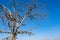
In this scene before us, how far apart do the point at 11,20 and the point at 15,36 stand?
5.73 feet

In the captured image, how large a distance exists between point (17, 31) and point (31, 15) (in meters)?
2.52

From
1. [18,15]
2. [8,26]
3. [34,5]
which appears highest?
[34,5]

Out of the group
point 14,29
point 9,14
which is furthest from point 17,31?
point 9,14

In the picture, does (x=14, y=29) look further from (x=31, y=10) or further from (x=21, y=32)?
(x=31, y=10)

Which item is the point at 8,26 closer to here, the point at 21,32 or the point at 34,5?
the point at 21,32

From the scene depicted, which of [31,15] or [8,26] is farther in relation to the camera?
[31,15]

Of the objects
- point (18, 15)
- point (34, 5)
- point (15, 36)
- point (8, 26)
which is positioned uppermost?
point (34, 5)

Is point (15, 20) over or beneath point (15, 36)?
over

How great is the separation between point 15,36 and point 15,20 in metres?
1.69

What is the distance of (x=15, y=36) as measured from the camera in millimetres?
12297

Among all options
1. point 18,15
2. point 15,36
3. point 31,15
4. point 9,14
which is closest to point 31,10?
point 31,15

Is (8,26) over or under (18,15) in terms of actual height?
under

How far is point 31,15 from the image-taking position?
44.3 feet

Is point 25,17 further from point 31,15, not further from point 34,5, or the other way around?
point 34,5
